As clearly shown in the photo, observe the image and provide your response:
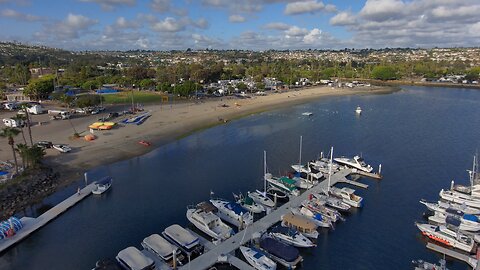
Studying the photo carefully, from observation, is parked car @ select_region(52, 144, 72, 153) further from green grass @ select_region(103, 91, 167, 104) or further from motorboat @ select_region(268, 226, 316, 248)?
green grass @ select_region(103, 91, 167, 104)

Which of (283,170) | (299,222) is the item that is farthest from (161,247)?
(283,170)

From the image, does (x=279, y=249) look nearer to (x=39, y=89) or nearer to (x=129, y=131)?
(x=129, y=131)

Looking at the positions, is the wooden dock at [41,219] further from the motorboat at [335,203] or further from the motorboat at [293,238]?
the motorboat at [335,203]

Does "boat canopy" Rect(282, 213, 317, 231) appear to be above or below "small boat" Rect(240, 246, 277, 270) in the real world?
above

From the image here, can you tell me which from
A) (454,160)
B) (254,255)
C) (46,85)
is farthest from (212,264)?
(46,85)

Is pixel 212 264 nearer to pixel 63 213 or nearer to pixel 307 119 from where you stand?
pixel 63 213

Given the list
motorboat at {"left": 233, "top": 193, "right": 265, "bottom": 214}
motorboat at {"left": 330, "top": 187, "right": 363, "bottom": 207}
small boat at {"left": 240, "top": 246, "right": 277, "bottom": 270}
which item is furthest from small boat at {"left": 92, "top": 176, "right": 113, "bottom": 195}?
motorboat at {"left": 330, "top": 187, "right": 363, "bottom": 207}
